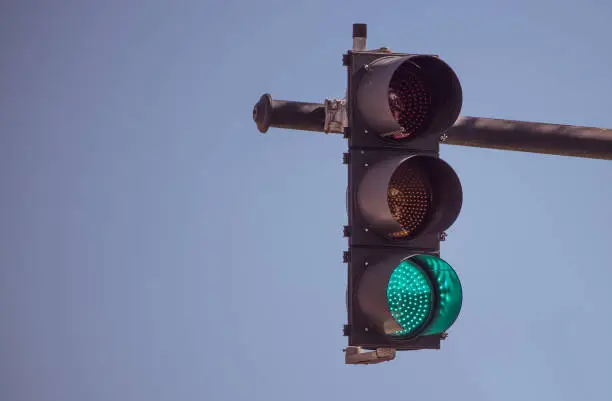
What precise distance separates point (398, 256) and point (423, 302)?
0.76ft

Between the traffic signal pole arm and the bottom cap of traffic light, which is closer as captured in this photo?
the bottom cap of traffic light

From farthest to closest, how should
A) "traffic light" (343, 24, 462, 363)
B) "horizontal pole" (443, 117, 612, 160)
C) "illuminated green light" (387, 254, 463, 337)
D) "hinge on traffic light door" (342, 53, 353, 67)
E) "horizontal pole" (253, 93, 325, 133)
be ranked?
1. "horizontal pole" (443, 117, 612, 160)
2. "horizontal pole" (253, 93, 325, 133)
3. "hinge on traffic light door" (342, 53, 353, 67)
4. "illuminated green light" (387, 254, 463, 337)
5. "traffic light" (343, 24, 462, 363)

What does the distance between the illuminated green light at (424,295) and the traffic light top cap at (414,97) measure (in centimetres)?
53

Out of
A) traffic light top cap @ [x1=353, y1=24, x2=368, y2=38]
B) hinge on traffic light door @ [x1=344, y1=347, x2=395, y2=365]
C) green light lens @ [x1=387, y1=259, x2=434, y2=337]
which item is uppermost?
traffic light top cap @ [x1=353, y1=24, x2=368, y2=38]

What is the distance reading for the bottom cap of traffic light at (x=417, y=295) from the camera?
3857mm

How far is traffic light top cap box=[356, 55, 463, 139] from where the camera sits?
3.94 metres

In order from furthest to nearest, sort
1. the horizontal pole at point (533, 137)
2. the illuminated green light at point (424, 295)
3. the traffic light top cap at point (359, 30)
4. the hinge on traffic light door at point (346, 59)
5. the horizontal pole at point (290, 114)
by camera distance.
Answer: the horizontal pole at point (533, 137)
the horizontal pole at point (290, 114)
the traffic light top cap at point (359, 30)
the hinge on traffic light door at point (346, 59)
the illuminated green light at point (424, 295)

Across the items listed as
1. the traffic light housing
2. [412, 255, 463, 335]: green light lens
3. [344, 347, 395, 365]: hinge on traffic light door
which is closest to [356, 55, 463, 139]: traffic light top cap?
the traffic light housing

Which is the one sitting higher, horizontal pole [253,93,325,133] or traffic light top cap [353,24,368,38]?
traffic light top cap [353,24,368,38]

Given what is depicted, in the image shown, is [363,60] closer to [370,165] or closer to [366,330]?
[370,165]

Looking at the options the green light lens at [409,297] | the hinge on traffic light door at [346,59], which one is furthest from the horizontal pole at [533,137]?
the green light lens at [409,297]

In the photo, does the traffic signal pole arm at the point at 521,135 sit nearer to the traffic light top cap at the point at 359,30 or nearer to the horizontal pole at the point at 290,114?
the horizontal pole at the point at 290,114

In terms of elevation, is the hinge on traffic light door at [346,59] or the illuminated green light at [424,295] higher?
the hinge on traffic light door at [346,59]

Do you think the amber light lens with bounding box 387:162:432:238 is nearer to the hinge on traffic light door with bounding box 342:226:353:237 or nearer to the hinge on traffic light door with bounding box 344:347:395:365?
the hinge on traffic light door with bounding box 342:226:353:237
